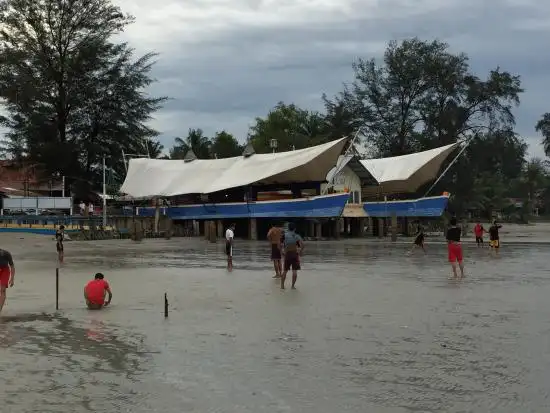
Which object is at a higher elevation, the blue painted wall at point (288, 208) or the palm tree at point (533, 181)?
the palm tree at point (533, 181)

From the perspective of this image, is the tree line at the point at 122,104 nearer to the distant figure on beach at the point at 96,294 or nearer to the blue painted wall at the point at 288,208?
the blue painted wall at the point at 288,208

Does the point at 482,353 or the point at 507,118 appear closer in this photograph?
the point at 482,353

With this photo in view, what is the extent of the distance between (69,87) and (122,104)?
4467 millimetres

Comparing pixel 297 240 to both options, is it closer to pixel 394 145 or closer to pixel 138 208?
pixel 138 208

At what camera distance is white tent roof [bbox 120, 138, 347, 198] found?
46531 mm

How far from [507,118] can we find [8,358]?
2462 inches

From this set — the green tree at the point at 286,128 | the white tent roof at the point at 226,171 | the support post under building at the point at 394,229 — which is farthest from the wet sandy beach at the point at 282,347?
the green tree at the point at 286,128

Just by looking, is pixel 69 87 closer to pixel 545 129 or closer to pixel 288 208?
pixel 288 208

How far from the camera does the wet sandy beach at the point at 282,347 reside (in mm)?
6699

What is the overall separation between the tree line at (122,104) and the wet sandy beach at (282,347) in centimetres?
4310

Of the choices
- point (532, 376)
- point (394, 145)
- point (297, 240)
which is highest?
point (394, 145)

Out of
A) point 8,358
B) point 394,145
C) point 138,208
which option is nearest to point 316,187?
point 138,208

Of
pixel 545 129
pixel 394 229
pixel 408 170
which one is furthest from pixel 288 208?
pixel 545 129

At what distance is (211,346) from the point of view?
938 centimetres
